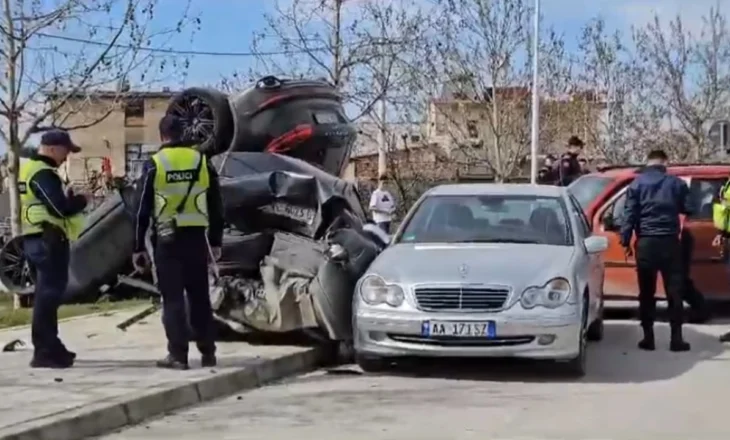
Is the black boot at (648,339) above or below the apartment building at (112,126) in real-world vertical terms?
below

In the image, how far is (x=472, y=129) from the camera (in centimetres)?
3872

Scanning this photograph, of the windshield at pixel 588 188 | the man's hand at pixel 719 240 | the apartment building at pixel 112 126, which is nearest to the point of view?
the man's hand at pixel 719 240

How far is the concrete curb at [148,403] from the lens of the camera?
778 cm

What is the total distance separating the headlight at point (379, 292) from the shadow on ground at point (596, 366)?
77 cm

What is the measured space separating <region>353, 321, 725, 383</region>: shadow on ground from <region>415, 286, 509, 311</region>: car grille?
2.43 feet

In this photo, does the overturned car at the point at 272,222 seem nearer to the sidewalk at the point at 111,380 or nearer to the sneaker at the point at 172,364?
the sidewalk at the point at 111,380

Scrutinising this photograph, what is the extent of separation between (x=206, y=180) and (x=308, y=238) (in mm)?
2089

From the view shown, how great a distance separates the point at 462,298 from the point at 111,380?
2661 mm

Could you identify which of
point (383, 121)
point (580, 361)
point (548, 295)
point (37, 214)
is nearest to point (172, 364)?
point (37, 214)

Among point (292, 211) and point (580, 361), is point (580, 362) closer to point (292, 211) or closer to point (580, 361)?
point (580, 361)

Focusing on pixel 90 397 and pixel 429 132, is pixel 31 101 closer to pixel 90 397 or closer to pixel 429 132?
pixel 90 397

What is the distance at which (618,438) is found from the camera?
8.16m

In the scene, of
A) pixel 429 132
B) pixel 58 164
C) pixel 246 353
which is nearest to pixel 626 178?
pixel 246 353

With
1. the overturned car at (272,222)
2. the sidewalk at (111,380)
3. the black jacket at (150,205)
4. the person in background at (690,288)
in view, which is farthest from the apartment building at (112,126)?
the black jacket at (150,205)
